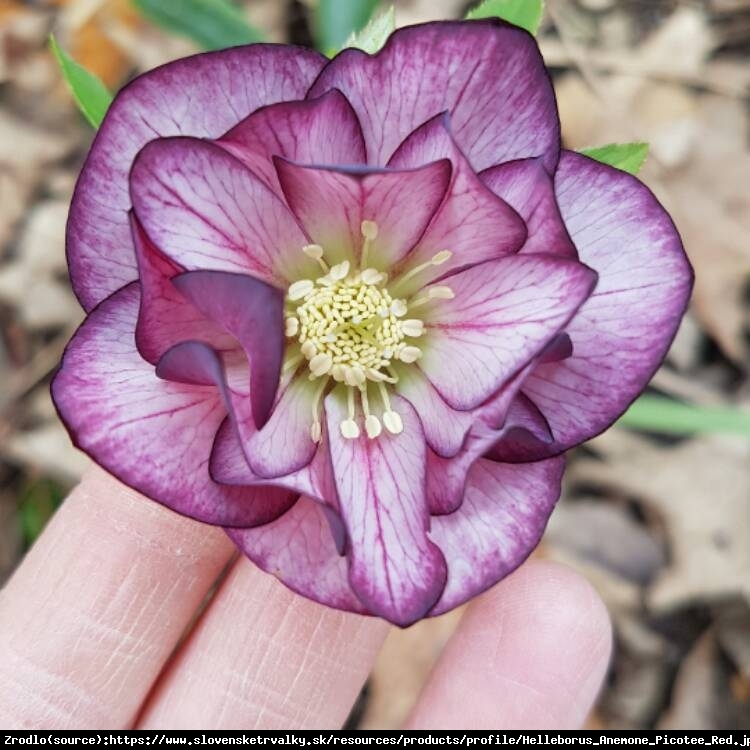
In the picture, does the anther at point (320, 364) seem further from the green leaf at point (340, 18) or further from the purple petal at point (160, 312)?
the green leaf at point (340, 18)

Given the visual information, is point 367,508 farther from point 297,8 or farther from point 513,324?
point 297,8

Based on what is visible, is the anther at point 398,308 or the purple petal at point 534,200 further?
the anther at point 398,308

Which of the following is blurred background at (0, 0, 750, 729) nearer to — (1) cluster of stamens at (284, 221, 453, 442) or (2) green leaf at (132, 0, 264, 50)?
(2) green leaf at (132, 0, 264, 50)

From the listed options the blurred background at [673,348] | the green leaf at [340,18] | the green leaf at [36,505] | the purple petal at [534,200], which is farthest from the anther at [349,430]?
the green leaf at [36,505]

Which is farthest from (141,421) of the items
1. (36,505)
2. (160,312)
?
(36,505)

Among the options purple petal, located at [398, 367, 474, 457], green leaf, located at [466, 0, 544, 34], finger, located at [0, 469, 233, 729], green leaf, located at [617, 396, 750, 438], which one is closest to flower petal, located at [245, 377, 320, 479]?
purple petal, located at [398, 367, 474, 457]
